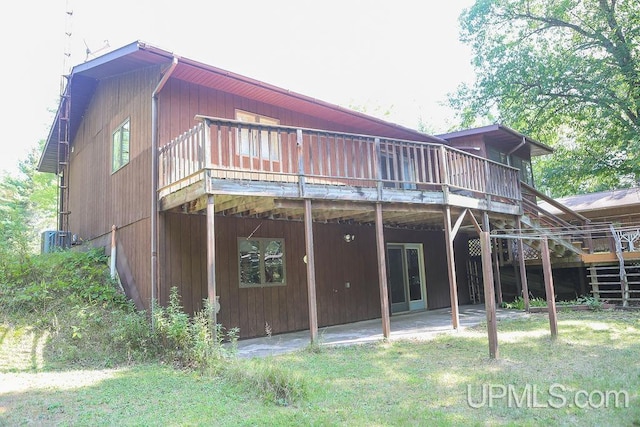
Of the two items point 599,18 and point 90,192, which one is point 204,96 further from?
point 599,18

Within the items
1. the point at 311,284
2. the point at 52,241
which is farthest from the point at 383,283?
the point at 52,241

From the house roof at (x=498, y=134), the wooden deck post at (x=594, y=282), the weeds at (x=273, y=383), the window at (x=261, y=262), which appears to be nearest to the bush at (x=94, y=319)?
the weeds at (x=273, y=383)

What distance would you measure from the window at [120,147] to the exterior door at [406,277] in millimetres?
7254

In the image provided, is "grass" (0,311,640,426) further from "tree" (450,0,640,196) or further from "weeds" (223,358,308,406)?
"tree" (450,0,640,196)

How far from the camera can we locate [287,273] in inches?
384

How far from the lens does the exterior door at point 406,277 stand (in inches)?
482

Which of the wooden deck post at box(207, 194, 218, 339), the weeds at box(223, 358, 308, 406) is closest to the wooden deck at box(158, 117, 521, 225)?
the wooden deck post at box(207, 194, 218, 339)

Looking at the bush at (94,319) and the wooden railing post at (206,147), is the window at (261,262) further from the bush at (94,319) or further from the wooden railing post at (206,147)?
the wooden railing post at (206,147)

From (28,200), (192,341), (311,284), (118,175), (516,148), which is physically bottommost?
(192,341)

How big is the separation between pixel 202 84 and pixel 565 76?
1467cm

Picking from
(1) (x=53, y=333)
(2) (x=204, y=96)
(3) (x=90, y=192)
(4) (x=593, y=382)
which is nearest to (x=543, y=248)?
(4) (x=593, y=382)

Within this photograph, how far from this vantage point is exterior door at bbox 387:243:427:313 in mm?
12242

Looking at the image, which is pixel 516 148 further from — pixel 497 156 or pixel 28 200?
pixel 28 200

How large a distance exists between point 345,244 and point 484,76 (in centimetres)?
1214
